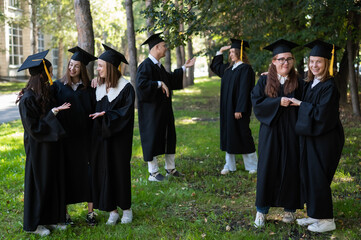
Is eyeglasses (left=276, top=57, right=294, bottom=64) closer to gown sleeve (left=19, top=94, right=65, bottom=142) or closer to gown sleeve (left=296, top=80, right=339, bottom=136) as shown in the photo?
gown sleeve (left=296, top=80, right=339, bottom=136)

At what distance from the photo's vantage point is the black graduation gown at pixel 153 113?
6.68 metres

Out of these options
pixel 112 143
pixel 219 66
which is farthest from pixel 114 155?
pixel 219 66

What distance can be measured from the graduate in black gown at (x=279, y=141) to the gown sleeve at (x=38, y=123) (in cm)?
232

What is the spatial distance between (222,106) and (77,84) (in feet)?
10.5

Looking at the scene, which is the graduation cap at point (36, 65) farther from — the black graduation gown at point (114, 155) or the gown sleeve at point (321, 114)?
the gown sleeve at point (321, 114)

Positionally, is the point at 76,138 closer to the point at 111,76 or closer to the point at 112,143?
the point at 112,143

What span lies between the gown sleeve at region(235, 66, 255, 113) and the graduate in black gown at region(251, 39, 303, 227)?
2.17 m

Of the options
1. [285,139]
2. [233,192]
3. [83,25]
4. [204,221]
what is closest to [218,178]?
[233,192]

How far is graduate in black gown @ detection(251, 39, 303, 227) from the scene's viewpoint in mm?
4727

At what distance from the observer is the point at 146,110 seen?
6.87 m

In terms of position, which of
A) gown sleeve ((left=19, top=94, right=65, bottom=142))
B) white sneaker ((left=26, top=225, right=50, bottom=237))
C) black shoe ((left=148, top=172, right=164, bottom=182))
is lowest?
white sneaker ((left=26, top=225, right=50, bottom=237))

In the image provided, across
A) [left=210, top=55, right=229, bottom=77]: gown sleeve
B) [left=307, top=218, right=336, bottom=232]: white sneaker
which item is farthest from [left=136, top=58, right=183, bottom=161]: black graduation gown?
[left=307, top=218, right=336, bottom=232]: white sneaker

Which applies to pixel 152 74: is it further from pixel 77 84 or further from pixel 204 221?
pixel 204 221

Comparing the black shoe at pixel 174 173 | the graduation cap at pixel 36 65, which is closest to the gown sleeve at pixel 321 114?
the graduation cap at pixel 36 65
